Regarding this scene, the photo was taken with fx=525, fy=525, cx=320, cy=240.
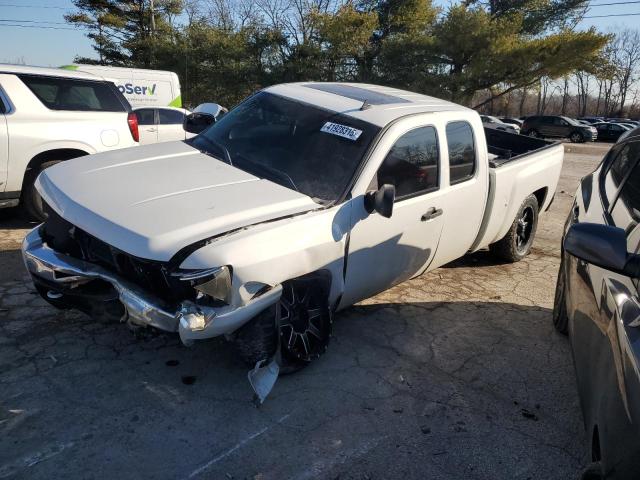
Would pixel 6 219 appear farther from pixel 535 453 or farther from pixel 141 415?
pixel 535 453

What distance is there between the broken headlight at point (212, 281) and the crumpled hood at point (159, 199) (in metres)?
0.15

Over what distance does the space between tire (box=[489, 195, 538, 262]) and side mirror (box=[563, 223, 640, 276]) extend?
11.7 ft

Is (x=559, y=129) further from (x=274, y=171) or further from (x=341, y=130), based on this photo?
(x=274, y=171)

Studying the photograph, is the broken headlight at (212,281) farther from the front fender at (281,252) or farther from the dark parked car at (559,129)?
the dark parked car at (559,129)

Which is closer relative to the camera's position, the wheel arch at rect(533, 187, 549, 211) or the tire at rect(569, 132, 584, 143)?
the wheel arch at rect(533, 187, 549, 211)

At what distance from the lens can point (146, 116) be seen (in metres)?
11.7

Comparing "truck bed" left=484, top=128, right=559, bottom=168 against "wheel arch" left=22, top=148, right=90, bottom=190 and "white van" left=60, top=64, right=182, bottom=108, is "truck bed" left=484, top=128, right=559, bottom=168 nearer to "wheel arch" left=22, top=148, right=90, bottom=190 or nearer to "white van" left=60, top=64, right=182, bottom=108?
"wheel arch" left=22, top=148, right=90, bottom=190

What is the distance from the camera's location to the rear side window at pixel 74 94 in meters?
6.15

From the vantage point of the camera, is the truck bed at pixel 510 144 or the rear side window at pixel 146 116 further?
the rear side window at pixel 146 116

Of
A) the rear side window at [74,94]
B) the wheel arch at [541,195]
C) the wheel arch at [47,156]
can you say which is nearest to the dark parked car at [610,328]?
the wheel arch at [541,195]

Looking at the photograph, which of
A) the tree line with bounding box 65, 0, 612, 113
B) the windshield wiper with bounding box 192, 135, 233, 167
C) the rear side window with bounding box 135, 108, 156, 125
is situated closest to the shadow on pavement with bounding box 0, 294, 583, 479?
the windshield wiper with bounding box 192, 135, 233, 167

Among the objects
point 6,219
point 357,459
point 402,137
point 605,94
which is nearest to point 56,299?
point 357,459

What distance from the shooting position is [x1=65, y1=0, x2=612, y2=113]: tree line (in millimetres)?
32094

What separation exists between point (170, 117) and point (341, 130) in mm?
9220
